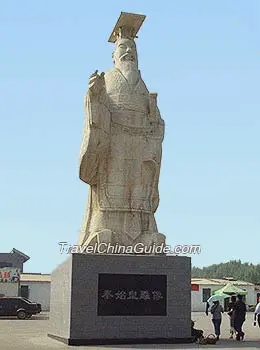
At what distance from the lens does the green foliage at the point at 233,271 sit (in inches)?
2635

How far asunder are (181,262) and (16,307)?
14.7 metres

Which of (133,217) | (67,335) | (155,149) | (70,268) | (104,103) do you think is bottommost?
(67,335)

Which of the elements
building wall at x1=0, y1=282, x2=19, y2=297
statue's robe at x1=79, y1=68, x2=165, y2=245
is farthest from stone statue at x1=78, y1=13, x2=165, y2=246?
building wall at x1=0, y1=282, x2=19, y2=297

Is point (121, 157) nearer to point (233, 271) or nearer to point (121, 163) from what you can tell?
point (121, 163)

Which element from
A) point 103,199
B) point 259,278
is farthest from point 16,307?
point 259,278

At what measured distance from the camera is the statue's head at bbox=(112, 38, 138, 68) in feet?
48.4

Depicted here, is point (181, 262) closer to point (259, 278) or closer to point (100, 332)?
point (100, 332)

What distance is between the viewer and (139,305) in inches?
495

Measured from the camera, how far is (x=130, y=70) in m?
14.6

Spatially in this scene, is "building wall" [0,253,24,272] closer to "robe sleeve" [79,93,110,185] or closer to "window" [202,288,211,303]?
"window" [202,288,211,303]

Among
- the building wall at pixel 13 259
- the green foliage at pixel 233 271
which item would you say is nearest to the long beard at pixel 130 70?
the building wall at pixel 13 259

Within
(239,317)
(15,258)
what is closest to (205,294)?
(15,258)

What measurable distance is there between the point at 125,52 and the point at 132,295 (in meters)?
5.73

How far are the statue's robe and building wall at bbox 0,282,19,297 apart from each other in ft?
64.2
